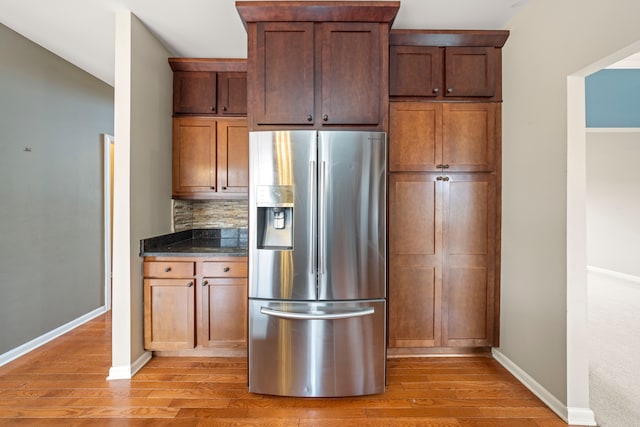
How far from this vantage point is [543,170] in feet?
7.24

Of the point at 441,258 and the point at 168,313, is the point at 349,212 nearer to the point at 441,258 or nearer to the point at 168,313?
the point at 441,258

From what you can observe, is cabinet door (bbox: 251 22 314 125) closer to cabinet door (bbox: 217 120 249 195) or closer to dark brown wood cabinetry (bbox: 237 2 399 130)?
dark brown wood cabinetry (bbox: 237 2 399 130)

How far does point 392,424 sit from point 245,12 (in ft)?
9.09

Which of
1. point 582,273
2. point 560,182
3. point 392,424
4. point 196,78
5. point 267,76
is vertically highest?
point 196,78

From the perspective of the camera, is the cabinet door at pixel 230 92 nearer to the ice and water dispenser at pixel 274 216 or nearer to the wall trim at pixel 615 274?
the ice and water dispenser at pixel 274 216

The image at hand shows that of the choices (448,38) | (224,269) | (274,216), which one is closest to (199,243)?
(224,269)

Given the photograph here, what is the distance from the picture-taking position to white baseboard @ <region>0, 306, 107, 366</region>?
2.65m

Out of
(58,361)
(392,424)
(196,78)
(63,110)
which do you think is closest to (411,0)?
(196,78)

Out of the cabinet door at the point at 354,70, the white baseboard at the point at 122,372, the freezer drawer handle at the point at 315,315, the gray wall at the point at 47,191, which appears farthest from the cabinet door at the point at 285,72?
the gray wall at the point at 47,191

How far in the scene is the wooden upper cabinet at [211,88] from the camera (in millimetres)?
3123

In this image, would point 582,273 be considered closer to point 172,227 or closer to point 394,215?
point 394,215

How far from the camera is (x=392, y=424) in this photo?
1948mm

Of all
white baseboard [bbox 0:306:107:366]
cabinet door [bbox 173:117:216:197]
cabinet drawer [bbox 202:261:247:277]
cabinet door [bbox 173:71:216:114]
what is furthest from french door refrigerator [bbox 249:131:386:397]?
white baseboard [bbox 0:306:107:366]

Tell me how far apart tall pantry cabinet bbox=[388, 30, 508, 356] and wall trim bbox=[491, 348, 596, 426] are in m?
0.26
